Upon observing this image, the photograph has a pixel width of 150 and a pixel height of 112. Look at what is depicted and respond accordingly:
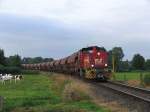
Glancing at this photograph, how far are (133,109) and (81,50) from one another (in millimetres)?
30905

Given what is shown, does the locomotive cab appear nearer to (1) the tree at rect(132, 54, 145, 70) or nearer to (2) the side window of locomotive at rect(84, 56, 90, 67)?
(2) the side window of locomotive at rect(84, 56, 90, 67)

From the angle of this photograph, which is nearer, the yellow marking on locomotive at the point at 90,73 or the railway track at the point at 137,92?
the railway track at the point at 137,92

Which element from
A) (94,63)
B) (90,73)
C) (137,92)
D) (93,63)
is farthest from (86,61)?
(137,92)

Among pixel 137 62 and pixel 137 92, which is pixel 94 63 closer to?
pixel 137 92

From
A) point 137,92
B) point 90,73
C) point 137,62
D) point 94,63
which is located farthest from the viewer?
point 137,62

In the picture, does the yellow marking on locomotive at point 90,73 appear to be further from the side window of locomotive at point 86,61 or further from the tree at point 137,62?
the tree at point 137,62

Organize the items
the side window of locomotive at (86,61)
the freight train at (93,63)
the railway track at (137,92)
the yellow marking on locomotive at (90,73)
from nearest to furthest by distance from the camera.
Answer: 1. the railway track at (137,92)
2. the yellow marking on locomotive at (90,73)
3. the freight train at (93,63)
4. the side window of locomotive at (86,61)

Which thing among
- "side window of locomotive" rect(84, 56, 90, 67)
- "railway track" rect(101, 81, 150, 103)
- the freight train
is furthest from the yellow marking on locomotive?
"railway track" rect(101, 81, 150, 103)

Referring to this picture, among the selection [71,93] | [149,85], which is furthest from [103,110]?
[149,85]

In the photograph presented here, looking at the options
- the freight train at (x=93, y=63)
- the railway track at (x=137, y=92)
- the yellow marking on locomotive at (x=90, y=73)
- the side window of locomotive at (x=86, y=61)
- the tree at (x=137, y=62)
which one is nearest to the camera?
the railway track at (x=137, y=92)

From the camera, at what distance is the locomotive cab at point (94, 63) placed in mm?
49312

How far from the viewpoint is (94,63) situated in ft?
166

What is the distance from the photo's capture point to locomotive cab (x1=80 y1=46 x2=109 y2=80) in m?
49.3

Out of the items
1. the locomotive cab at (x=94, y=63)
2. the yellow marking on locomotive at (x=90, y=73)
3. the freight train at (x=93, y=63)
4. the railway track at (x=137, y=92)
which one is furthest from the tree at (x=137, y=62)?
the railway track at (x=137, y=92)
